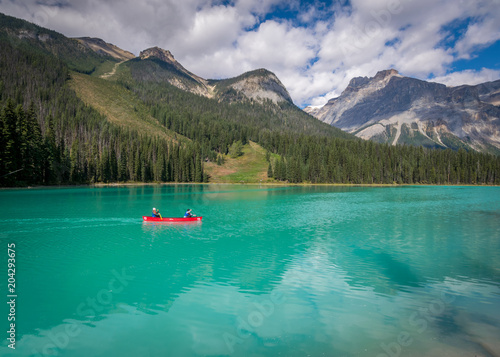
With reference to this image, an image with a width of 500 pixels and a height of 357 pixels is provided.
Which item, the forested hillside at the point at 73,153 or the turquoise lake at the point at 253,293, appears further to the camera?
the forested hillside at the point at 73,153

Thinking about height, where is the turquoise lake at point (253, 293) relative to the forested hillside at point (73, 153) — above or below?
below

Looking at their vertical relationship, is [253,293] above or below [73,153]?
below

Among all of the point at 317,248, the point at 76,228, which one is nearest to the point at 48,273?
the point at 76,228

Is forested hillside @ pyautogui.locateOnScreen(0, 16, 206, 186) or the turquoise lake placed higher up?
forested hillside @ pyautogui.locateOnScreen(0, 16, 206, 186)

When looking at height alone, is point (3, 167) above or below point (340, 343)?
above

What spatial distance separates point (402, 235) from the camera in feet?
119

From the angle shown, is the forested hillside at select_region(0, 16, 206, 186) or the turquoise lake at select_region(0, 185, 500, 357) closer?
the turquoise lake at select_region(0, 185, 500, 357)

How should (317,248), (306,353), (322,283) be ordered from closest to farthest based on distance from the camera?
(306,353), (322,283), (317,248)

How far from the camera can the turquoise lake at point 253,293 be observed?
1262cm

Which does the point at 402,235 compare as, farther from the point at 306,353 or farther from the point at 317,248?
the point at 306,353

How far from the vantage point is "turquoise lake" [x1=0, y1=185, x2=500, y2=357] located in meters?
12.6

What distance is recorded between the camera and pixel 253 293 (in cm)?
1825

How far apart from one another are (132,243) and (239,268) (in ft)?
48.6

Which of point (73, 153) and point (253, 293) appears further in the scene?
point (73, 153)
